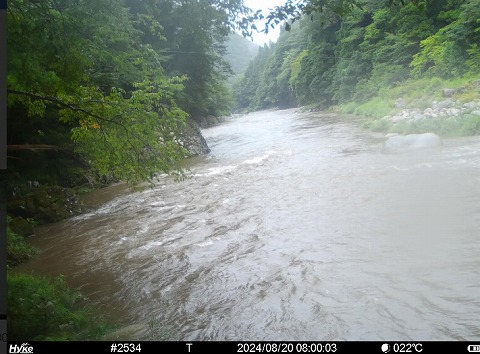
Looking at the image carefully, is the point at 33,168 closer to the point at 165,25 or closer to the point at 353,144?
the point at 353,144

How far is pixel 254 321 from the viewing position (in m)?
4.46

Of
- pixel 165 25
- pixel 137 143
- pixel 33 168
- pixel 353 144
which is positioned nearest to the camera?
pixel 137 143

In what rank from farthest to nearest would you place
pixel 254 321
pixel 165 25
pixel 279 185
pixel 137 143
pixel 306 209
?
1. pixel 165 25
2. pixel 279 185
3. pixel 306 209
4. pixel 137 143
5. pixel 254 321

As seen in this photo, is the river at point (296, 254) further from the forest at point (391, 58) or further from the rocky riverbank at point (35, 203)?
the forest at point (391, 58)

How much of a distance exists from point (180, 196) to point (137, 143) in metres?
4.99

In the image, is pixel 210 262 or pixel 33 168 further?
pixel 33 168

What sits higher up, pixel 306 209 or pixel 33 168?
pixel 33 168

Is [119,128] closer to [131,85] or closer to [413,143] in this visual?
[413,143]

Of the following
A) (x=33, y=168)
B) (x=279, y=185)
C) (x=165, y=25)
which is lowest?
(x=279, y=185)

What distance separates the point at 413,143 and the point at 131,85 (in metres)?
11.3

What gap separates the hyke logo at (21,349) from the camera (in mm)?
3260

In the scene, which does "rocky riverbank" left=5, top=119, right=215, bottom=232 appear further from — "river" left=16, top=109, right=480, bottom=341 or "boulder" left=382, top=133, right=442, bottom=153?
"boulder" left=382, top=133, right=442, bottom=153

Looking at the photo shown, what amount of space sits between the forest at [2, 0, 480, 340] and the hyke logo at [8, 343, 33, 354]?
0.68 m

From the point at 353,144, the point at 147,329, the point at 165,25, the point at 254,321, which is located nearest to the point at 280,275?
the point at 254,321
